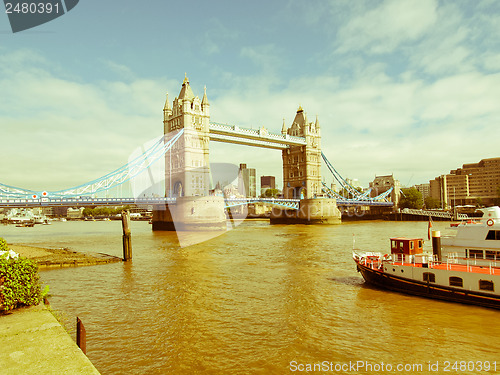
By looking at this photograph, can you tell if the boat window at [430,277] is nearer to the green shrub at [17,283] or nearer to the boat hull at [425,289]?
the boat hull at [425,289]

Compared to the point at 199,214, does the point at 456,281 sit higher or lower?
lower

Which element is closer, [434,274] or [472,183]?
[434,274]

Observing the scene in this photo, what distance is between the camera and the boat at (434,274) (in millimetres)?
13086

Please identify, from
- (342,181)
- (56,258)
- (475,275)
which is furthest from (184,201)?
(342,181)

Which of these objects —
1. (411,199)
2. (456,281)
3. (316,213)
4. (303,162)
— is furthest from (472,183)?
(456,281)

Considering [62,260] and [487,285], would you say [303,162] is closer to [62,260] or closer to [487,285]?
[62,260]

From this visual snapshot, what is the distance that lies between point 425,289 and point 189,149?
158 feet

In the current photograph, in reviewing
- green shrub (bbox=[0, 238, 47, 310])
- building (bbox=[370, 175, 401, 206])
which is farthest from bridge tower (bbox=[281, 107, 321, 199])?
green shrub (bbox=[0, 238, 47, 310])

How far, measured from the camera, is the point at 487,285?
13000mm

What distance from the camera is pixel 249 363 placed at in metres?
8.95

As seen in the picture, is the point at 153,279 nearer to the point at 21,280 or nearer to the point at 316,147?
the point at 21,280

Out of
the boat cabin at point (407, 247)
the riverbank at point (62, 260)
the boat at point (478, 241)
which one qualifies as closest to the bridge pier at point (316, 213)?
the riverbank at point (62, 260)

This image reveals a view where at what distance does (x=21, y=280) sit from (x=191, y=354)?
453 cm

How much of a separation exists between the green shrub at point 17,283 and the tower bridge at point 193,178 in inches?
1564
